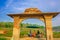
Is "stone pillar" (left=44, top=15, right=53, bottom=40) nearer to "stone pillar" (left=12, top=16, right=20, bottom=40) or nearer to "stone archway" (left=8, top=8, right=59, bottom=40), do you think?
"stone archway" (left=8, top=8, right=59, bottom=40)

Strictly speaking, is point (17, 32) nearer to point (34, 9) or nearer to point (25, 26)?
point (34, 9)

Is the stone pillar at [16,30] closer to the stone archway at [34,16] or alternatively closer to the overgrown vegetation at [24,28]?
the stone archway at [34,16]

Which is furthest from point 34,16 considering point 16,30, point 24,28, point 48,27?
point 24,28

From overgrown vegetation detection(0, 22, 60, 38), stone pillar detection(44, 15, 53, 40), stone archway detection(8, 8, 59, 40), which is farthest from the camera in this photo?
overgrown vegetation detection(0, 22, 60, 38)

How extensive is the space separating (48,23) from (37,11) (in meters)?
1.16

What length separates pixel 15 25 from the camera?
830 centimetres

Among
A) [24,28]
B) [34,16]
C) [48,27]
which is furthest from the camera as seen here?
[24,28]

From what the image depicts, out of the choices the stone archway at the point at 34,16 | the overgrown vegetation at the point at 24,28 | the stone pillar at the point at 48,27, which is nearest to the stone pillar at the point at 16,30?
the stone archway at the point at 34,16

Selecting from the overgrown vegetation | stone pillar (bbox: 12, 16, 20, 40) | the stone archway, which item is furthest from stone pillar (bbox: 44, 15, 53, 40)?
stone pillar (bbox: 12, 16, 20, 40)

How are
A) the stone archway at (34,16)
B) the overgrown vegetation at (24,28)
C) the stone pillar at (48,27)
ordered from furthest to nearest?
1. the overgrown vegetation at (24,28)
2. the stone archway at (34,16)
3. the stone pillar at (48,27)

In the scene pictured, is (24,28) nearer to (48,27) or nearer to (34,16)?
(34,16)

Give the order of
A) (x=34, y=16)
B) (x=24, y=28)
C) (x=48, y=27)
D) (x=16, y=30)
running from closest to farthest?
(x=48, y=27)
(x=16, y=30)
(x=34, y=16)
(x=24, y=28)

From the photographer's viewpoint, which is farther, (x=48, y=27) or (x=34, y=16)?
(x=34, y=16)

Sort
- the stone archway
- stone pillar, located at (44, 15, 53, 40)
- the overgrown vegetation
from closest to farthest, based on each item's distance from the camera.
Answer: stone pillar, located at (44, 15, 53, 40)
the stone archway
the overgrown vegetation
